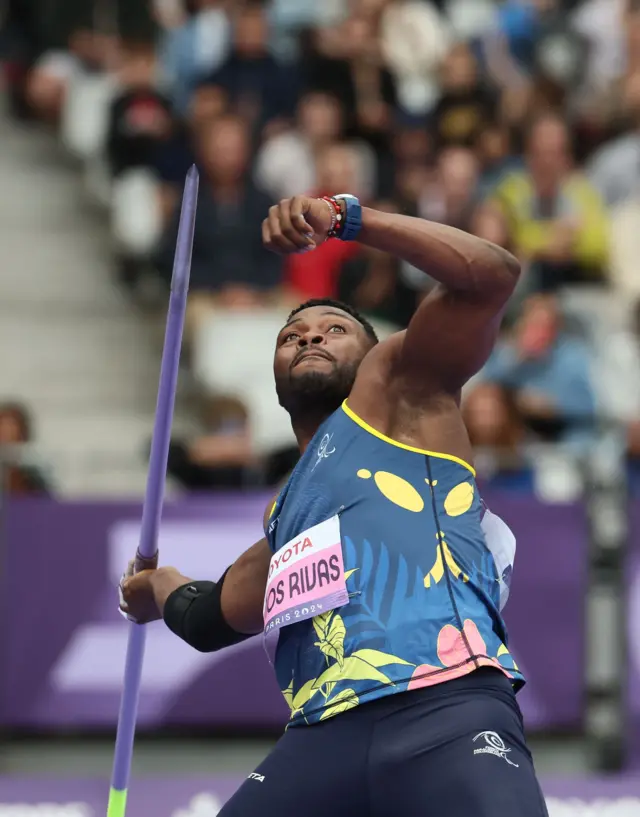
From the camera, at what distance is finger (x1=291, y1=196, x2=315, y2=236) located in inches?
146

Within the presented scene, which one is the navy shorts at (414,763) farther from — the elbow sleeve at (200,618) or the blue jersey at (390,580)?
the elbow sleeve at (200,618)

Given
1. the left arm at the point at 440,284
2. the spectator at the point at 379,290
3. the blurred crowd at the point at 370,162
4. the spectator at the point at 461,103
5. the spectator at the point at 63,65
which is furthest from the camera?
the spectator at the point at 63,65

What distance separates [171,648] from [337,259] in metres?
3.09

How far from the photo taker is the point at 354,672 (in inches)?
152

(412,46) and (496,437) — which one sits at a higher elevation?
(412,46)

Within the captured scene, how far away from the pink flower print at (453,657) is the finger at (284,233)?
3.16 ft

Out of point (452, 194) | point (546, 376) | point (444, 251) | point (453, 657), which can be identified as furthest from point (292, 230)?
point (452, 194)

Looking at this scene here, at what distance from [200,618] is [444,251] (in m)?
1.28

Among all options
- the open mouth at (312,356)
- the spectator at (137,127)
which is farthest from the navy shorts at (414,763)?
the spectator at (137,127)

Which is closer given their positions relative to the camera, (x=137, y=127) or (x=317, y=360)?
(x=317, y=360)

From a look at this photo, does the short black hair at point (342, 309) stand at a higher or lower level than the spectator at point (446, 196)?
lower

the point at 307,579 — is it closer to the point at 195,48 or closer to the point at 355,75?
the point at 355,75

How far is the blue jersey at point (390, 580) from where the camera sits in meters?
3.86

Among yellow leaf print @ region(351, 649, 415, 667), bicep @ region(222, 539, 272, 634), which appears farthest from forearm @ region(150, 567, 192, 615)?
yellow leaf print @ region(351, 649, 415, 667)
